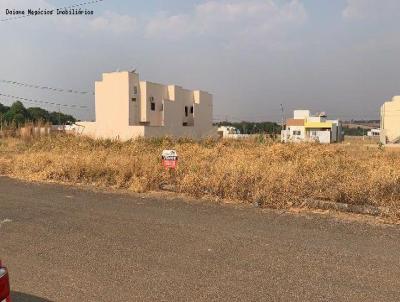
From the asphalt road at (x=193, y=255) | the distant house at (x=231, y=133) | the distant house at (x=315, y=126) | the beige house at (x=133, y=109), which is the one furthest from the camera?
the distant house at (x=315, y=126)

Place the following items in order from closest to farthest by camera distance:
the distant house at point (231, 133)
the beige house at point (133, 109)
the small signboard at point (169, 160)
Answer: the small signboard at point (169, 160) < the distant house at point (231, 133) < the beige house at point (133, 109)

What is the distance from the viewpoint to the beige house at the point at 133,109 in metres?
42.1

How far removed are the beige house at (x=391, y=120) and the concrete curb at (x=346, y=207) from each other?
63.4 m

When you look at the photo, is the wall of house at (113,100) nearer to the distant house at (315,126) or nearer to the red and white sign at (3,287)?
the red and white sign at (3,287)

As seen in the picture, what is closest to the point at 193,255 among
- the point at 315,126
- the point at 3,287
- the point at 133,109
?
the point at 3,287

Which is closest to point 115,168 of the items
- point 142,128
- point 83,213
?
point 83,213

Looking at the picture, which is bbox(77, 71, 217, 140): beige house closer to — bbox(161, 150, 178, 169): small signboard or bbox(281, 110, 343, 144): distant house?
bbox(161, 150, 178, 169): small signboard

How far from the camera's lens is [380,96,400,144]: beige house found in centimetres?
6461

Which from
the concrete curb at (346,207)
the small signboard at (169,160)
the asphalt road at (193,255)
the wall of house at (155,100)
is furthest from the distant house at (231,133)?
the asphalt road at (193,255)

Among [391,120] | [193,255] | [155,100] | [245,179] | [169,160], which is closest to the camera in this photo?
[193,255]

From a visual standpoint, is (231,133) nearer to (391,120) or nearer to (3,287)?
(391,120)

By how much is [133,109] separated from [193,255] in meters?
39.6

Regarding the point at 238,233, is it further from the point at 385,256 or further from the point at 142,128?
the point at 142,128

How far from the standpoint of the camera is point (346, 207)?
681cm
